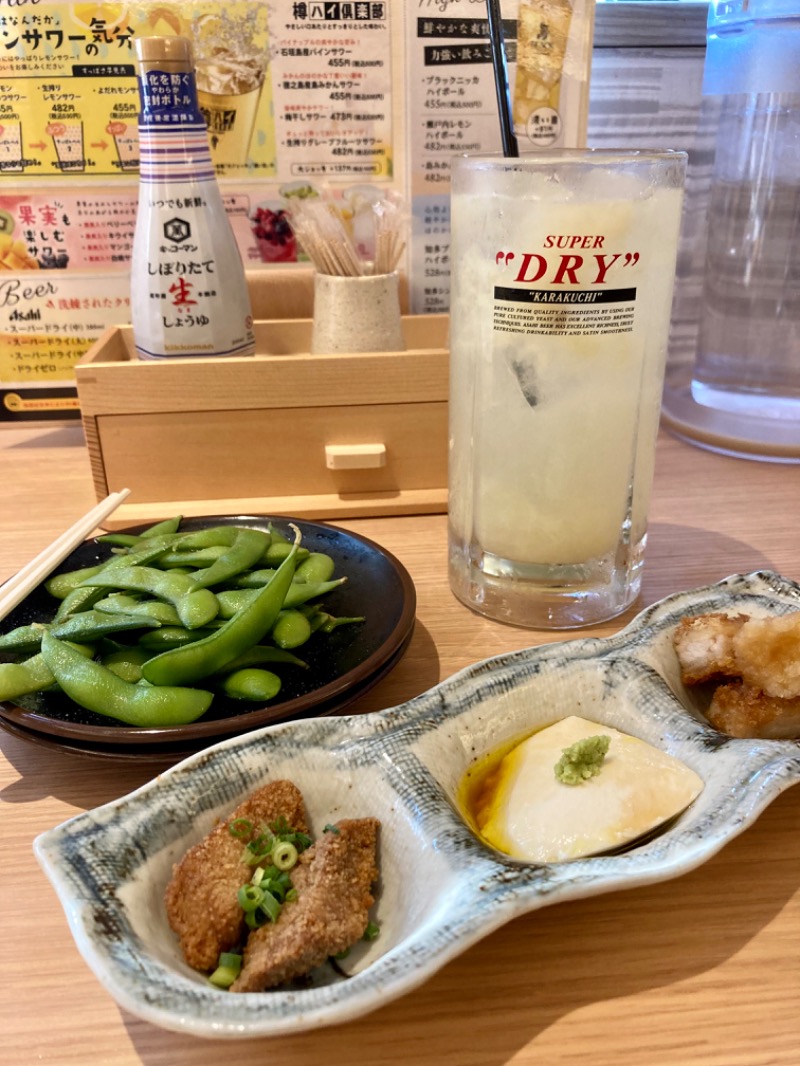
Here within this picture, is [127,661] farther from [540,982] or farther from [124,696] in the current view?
[540,982]

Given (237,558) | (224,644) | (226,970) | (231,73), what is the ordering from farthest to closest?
1. (231,73)
2. (237,558)
3. (224,644)
4. (226,970)

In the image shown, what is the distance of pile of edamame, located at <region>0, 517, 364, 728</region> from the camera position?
686 mm

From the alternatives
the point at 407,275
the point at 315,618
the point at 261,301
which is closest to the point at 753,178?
the point at 407,275

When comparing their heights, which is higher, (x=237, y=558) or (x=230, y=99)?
(x=230, y=99)

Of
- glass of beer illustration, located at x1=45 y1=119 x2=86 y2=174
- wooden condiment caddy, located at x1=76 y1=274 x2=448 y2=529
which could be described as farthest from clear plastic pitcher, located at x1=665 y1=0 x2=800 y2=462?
glass of beer illustration, located at x1=45 y1=119 x2=86 y2=174

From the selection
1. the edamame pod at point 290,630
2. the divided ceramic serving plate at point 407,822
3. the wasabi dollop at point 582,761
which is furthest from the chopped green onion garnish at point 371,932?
the edamame pod at point 290,630

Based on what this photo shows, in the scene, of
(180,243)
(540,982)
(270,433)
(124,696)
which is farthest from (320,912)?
(180,243)

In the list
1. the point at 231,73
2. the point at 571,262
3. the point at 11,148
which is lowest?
the point at 571,262

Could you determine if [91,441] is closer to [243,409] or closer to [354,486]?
[243,409]

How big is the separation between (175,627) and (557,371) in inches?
17.4

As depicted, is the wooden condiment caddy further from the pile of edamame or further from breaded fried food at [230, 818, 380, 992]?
Answer: breaded fried food at [230, 818, 380, 992]

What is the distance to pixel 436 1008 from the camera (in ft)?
1.67

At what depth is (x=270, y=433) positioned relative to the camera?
3.76ft

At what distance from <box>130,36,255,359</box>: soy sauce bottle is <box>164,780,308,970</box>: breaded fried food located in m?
0.80
